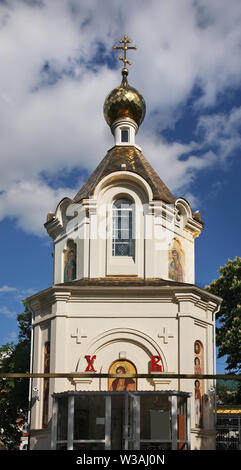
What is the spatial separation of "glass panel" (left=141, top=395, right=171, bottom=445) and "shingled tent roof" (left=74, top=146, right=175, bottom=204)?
23.8ft

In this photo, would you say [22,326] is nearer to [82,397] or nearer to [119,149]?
[119,149]

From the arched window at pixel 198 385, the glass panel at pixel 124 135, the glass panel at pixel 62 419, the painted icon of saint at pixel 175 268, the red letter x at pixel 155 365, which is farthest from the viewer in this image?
the glass panel at pixel 124 135

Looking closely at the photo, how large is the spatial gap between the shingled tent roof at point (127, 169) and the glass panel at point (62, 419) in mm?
7272

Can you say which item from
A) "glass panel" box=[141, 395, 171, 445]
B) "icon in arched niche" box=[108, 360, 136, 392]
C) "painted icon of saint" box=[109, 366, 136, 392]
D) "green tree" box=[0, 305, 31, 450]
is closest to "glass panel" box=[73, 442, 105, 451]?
"glass panel" box=[141, 395, 171, 445]

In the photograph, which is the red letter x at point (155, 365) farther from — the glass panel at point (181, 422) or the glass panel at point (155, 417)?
the glass panel at point (155, 417)

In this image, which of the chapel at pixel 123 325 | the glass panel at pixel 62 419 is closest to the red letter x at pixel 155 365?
the chapel at pixel 123 325

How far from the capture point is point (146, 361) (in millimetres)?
18578

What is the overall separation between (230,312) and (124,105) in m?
10.8

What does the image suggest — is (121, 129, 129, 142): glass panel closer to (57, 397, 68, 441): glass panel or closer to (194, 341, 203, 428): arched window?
(194, 341, 203, 428): arched window

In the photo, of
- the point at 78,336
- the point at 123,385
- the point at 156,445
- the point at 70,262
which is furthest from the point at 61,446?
the point at 70,262

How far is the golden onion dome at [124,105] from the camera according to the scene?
25.1 m

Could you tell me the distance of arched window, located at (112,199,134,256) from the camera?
2073 cm

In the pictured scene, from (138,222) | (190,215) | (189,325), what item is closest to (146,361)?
(189,325)

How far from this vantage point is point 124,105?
25.2 meters
